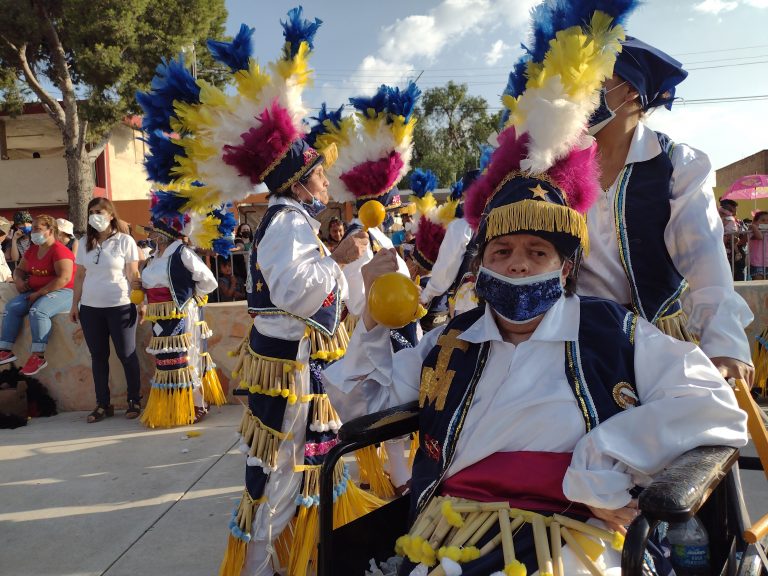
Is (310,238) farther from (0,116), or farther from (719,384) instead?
(0,116)

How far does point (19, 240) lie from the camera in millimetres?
10523

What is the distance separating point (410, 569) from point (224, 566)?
1427mm

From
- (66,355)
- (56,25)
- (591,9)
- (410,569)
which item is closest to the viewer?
(410,569)

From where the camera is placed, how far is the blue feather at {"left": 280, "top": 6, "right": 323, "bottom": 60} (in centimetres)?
280

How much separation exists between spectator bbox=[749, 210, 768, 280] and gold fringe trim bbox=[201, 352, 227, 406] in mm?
7361

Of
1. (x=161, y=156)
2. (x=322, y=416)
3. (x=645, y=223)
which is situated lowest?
(x=322, y=416)

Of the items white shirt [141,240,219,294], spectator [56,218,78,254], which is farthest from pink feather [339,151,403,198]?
spectator [56,218,78,254]

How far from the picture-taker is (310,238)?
2.74 m

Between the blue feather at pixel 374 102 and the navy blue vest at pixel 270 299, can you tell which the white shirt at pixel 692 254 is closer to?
the navy blue vest at pixel 270 299

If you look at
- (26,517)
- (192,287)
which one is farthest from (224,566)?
(192,287)

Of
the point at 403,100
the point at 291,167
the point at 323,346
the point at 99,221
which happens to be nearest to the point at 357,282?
the point at 323,346

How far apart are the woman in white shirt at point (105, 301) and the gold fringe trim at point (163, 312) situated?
0.23 meters

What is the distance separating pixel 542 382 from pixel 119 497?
3.28 meters

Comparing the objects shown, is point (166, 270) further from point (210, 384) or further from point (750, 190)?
point (750, 190)
